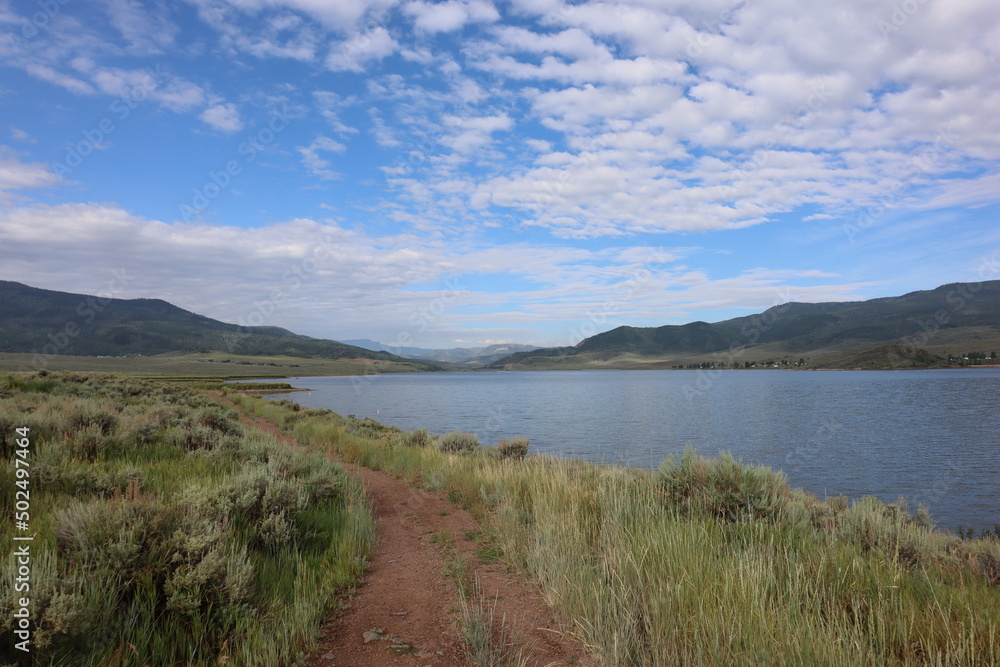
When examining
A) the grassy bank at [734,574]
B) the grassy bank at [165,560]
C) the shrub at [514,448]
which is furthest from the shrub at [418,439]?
the grassy bank at [165,560]

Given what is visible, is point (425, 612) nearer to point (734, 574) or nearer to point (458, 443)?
point (734, 574)

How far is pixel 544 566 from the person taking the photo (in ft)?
16.9

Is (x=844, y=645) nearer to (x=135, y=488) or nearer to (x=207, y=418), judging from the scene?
(x=135, y=488)

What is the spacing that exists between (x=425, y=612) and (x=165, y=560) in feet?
7.89

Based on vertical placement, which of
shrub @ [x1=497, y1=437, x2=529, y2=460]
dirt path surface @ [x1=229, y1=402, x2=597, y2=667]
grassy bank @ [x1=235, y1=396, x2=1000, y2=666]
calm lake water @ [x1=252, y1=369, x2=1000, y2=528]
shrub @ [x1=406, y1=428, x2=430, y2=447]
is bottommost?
calm lake water @ [x1=252, y1=369, x2=1000, y2=528]

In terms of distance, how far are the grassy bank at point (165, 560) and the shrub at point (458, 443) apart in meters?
8.92

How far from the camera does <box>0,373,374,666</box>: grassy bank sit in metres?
3.14

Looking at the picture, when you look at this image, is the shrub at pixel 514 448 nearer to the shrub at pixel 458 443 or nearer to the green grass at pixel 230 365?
the shrub at pixel 458 443

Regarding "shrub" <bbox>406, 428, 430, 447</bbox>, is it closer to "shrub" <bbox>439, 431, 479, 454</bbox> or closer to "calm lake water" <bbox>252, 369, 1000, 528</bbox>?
"shrub" <bbox>439, 431, 479, 454</bbox>

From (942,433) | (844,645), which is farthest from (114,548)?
(942,433)

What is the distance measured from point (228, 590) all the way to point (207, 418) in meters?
10.7

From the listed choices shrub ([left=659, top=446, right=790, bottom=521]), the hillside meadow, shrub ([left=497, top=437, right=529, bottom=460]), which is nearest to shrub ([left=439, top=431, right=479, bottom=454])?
shrub ([left=497, top=437, right=529, bottom=460])

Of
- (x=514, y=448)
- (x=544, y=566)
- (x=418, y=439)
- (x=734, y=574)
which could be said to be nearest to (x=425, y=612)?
(x=544, y=566)

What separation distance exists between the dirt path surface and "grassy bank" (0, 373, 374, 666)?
0.31 m
